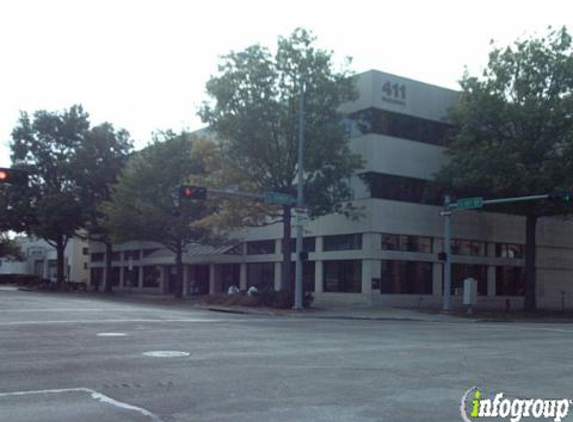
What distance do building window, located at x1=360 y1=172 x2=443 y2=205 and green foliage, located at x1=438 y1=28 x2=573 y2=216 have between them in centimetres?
288

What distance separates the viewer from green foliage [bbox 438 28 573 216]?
36.3 metres

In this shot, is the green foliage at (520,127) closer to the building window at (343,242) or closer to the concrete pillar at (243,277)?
the building window at (343,242)

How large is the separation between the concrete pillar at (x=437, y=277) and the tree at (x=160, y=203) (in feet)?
49.5

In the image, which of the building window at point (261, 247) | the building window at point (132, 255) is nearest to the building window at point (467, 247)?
the building window at point (261, 247)

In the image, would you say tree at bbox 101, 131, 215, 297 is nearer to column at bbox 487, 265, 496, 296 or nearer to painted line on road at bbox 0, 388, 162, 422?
column at bbox 487, 265, 496, 296

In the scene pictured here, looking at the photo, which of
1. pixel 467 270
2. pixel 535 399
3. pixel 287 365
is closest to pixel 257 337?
pixel 287 365

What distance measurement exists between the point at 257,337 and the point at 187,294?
3885 cm

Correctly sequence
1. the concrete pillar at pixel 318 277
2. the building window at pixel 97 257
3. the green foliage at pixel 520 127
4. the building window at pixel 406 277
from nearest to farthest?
the green foliage at pixel 520 127, the building window at pixel 406 277, the concrete pillar at pixel 318 277, the building window at pixel 97 257

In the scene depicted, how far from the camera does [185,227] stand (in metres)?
47.3

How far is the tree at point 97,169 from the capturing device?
198 ft

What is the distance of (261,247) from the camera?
159 ft

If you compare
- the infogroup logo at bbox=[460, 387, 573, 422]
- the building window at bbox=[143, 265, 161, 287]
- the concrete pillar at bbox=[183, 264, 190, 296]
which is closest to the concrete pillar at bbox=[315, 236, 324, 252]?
the concrete pillar at bbox=[183, 264, 190, 296]

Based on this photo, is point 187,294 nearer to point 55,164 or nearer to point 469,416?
point 55,164

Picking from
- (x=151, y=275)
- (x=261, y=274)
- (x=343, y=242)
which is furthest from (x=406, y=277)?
(x=151, y=275)
